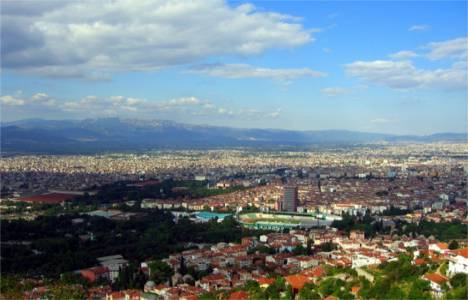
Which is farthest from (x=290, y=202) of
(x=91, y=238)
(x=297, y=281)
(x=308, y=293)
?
(x=308, y=293)

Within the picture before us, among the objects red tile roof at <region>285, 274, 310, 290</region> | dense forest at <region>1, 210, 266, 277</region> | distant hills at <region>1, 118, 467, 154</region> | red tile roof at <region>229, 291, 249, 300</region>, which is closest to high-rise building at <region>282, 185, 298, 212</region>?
dense forest at <region>1, 210, 266, 277</region>

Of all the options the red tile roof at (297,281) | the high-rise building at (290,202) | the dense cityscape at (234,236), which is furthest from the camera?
the high-rise building at (290,202)

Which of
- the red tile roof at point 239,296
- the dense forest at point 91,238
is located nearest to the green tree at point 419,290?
the red tile roof at point 239,296

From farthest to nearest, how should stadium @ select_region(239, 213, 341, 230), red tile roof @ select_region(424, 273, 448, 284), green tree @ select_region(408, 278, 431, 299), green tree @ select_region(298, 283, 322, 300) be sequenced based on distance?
stadium @ select_region(239, 213, 341, 230) → green tree @ select_region(298, 283, 322, 300) → red tile roof @ select_region(424, 273, 448, 284) → green tree @ select_region(408, 278, 431, 299)

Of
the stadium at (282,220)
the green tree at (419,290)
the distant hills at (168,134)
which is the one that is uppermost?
the distant hills at (168,134)

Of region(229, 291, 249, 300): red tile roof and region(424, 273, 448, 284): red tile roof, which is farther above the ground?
region(424, 273, 448, 284): red tile roof

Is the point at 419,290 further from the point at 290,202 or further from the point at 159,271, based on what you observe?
the point at 290,202

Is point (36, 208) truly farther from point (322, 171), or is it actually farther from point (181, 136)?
point (181, 136)

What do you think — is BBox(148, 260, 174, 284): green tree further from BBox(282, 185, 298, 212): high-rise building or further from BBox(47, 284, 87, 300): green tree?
BBox(282, 185, 298, 212): high-rise building

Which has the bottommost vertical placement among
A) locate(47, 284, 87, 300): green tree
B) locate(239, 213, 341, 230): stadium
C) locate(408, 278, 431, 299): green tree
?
locate(239, 213, 341, 230): stadium

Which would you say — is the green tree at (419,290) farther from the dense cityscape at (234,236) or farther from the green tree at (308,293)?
the green tree at (308,293)

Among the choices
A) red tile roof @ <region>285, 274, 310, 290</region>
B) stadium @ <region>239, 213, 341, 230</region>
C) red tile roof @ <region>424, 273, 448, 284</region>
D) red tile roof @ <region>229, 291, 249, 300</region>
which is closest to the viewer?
red tile roof @ <region>424, 273, 448, 284</region>
